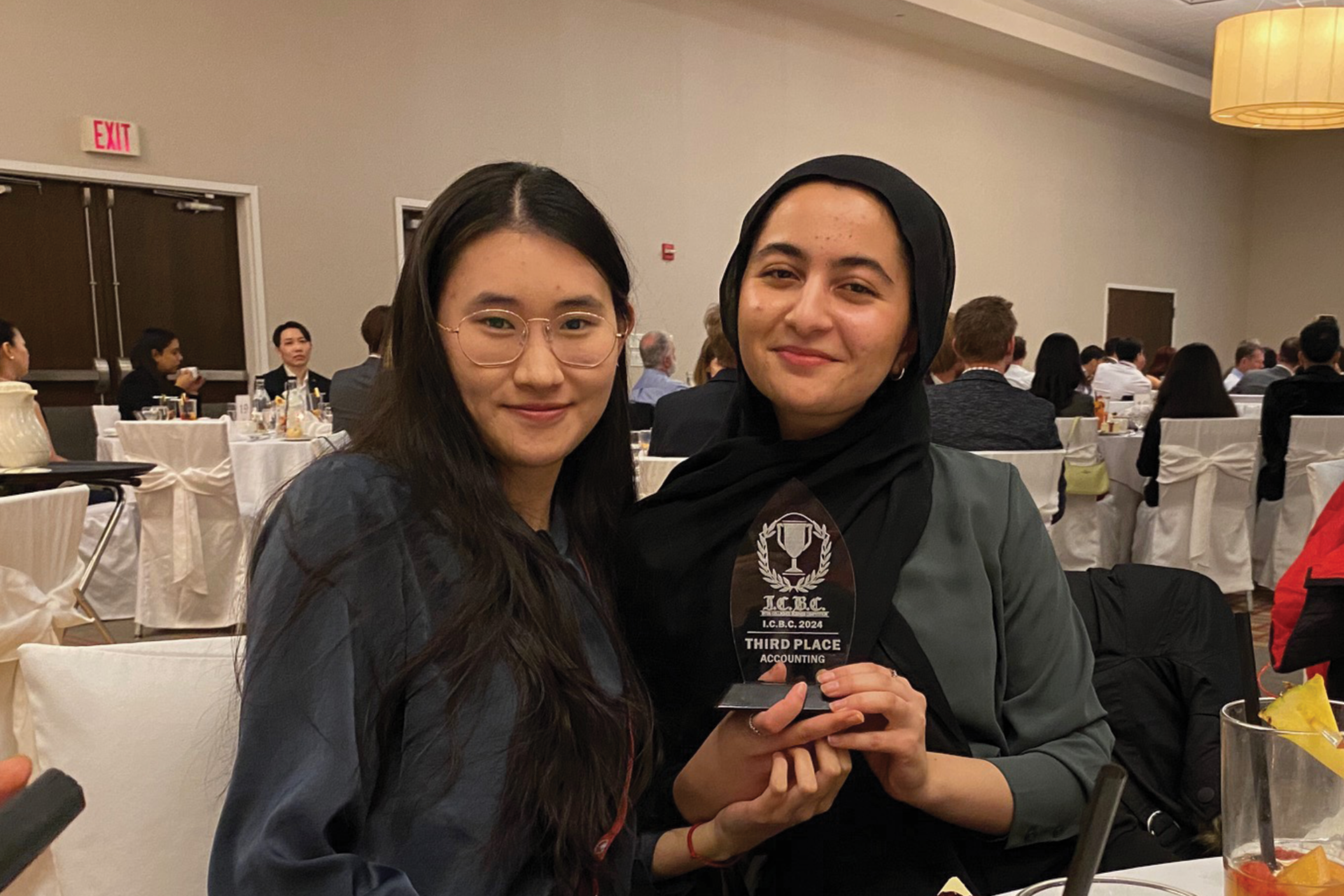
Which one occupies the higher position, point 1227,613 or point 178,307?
point 178,307

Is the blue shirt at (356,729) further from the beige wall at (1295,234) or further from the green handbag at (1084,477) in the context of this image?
the beige wall at (1295,234)

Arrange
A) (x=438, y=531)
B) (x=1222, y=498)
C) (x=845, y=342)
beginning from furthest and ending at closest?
(x=1222, y=498) → (x=845, y=342) → (x=438, y=531)

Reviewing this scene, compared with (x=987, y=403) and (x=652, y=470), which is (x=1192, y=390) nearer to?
(x=987, y=403)

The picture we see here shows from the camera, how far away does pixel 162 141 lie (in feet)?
20.6

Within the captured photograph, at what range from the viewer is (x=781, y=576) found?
105 cm

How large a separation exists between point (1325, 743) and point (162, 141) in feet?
22.6

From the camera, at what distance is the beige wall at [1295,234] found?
14.0 meters

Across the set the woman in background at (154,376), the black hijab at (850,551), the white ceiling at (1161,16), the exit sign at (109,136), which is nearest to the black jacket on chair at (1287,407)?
the black hijab at (850,551)

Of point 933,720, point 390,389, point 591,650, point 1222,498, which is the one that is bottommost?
point 1222,498

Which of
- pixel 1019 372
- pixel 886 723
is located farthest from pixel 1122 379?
pixel 886 723

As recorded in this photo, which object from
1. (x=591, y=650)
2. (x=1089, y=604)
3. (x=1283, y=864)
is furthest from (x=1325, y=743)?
(x=1089, y=604)

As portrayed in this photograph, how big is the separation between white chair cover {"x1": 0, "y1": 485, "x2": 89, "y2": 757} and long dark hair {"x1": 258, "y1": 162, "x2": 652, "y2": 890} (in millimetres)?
1442

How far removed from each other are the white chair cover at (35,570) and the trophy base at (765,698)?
5.36 ft

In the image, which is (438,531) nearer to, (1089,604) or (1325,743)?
(1325,743)
